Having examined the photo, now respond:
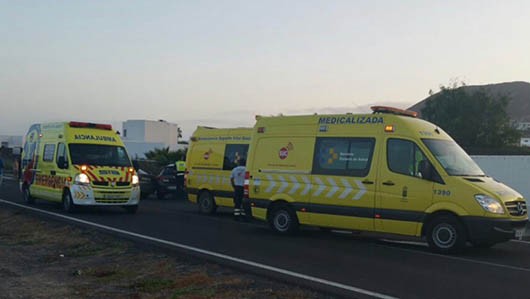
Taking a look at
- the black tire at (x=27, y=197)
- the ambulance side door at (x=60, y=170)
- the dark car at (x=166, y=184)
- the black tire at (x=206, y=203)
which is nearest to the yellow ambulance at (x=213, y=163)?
the black tire at (x=206, y=203)

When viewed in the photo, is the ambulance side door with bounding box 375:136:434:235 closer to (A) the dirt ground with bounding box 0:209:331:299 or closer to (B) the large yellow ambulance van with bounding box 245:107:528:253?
(B) the large yellow ambulance van with bounding box 245:107:528:253

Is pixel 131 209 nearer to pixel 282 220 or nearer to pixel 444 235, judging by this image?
pixel 282 220

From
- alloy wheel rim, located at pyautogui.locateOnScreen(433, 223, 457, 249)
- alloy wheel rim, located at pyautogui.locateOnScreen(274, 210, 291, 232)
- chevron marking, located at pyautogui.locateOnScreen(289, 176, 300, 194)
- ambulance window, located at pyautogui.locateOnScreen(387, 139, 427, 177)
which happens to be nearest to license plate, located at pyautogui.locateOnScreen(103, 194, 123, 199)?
alloy wheel rim, located at pyautogui.locateOnScreen(274, 210, 291, 232)

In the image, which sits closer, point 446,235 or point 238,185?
point 446,235

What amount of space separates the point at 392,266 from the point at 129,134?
57.1 metres

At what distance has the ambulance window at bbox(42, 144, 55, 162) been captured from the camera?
18609 millimetres

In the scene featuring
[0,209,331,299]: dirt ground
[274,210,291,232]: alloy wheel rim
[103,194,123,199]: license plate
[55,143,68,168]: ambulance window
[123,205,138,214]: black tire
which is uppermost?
[55,143,68,168]: ambulance window

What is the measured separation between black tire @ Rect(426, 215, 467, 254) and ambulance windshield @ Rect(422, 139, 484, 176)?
2.95ft

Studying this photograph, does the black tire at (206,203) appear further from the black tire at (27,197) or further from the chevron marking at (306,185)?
the black tire at (27,197)

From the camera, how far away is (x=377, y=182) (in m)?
12.2

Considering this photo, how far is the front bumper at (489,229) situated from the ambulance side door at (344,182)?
1.99 m

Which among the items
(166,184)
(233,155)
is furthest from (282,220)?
(166,184)

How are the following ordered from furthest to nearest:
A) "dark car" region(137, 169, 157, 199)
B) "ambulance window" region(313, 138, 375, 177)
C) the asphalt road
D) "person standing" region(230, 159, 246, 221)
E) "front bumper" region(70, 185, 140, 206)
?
"dark car" region(137, 169, 157, 199)
"front bumper" region(70, 185, 140, 206)
"person standing" region(230, 159, 246, 221)
"ambulance window" region(313, 138, 375, 177)
the asphalt road

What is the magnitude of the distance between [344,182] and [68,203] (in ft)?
29.0
